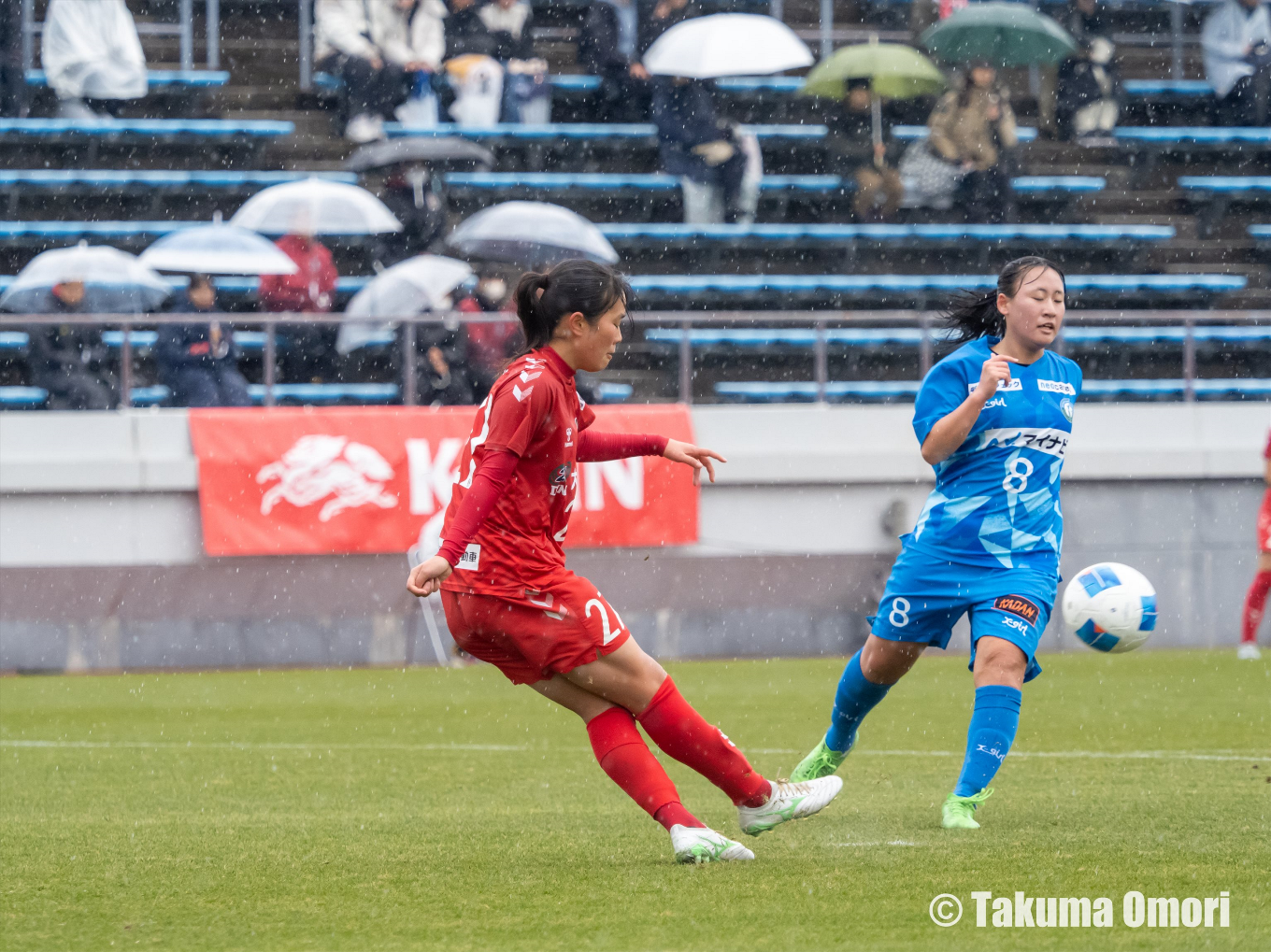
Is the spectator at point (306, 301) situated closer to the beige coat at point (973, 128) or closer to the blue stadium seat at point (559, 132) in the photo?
the blue stadium seat at point (559, 132)

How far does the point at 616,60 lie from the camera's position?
770 inches

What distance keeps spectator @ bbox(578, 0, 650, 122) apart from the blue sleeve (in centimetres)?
1384

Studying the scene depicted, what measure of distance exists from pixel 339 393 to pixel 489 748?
6.27 metres

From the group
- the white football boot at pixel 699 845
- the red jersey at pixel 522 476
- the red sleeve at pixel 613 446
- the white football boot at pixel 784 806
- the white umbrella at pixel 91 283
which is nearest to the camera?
the red jersey at pixel 522 476

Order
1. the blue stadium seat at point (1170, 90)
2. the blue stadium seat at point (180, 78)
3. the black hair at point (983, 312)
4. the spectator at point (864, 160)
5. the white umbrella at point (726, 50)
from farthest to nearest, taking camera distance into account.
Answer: the blue stadium seat at point (1170, 90) < the blue stadium seat at point (180, 78) < the spectator at point (864, 160) < the white umbrella at point (726, 50) < the black hair at point (983, 312)

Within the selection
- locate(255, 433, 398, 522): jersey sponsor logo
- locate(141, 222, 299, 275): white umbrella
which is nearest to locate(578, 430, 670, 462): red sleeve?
locate(255, 433, 398, 522): jersey sponsor logo

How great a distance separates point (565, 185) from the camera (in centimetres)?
1898

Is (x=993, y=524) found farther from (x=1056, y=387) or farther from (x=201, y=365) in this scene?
(x=201, y=365)

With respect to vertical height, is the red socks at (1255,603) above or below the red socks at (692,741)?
below

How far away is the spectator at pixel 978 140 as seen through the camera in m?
18.6

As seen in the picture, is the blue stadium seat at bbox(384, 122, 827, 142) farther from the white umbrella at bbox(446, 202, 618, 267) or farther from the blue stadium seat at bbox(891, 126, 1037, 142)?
the white umbrella at bbox(446, 202, 618, 267)

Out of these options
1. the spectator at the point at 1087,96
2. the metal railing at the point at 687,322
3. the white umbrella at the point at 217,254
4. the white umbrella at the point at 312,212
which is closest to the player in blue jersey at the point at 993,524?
the metal railing at the point at 687,322

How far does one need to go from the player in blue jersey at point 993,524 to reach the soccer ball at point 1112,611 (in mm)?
766

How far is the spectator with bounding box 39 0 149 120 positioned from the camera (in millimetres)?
18203
